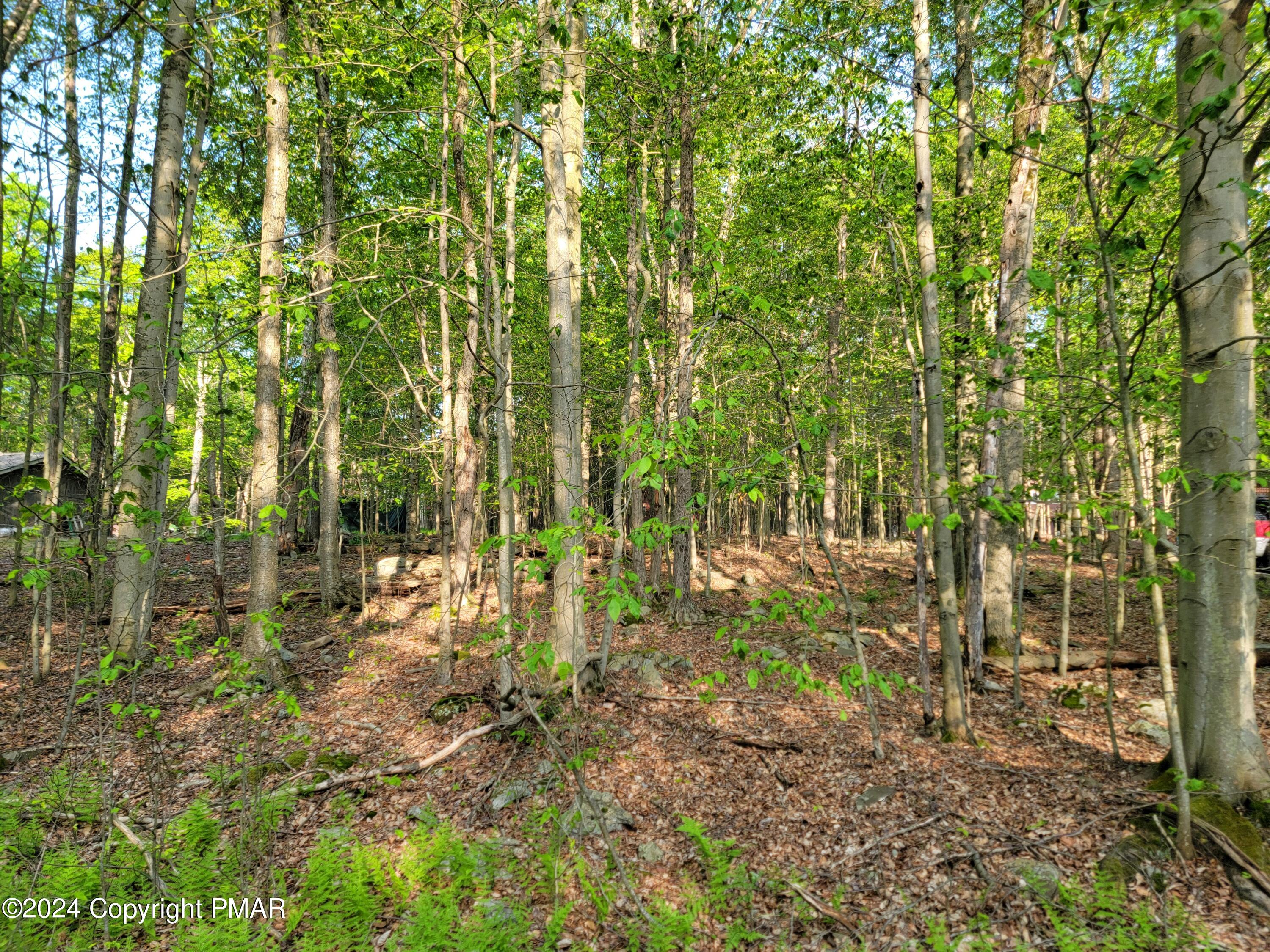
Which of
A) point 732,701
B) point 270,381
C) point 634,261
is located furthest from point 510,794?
point 634,261

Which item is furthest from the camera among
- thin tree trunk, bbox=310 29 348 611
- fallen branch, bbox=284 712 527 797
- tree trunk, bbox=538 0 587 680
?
thin tree trunk, bbox=310 29 348 611

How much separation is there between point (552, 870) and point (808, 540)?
19.8 m

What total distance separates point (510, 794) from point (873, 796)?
351 centimetres

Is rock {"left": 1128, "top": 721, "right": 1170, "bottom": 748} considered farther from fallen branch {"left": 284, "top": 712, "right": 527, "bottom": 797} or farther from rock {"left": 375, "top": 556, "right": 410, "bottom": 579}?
rock {"left": 375, "top": 556, "right": 410, "bottom": 579}

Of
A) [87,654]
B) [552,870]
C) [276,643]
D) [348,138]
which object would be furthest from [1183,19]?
[87,654]

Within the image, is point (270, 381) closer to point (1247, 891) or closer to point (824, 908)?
point (824, 908)

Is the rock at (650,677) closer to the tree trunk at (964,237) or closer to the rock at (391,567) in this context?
the tree trunk at (964,237)

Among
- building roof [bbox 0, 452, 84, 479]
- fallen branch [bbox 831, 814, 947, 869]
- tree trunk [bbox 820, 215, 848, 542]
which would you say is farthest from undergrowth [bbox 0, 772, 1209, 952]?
building roof [bbox 0, 452, 84, 479]

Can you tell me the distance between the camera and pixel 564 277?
19.8 feet

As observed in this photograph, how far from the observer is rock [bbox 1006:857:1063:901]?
12.3 feet

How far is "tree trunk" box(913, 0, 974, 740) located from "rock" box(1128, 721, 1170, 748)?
1930 mm

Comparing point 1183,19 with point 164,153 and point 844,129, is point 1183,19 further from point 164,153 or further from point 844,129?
point 164,153

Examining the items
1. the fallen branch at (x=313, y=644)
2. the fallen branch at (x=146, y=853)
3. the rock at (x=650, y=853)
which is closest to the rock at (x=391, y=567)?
the fallen branch at (x=313, y=644)

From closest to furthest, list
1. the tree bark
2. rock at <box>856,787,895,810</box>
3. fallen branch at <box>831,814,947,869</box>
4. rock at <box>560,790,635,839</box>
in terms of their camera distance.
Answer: the tree bark → fallen branch at <box>831,814,947,869</box> → rock at <box>560,790,635,839</box> → rock at <box>856,787,895,810</box>
